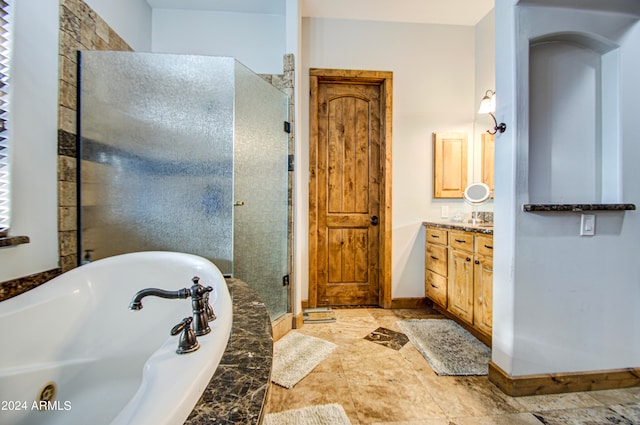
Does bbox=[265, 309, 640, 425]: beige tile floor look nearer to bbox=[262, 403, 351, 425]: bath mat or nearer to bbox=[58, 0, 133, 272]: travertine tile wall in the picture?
bbox=[262, 403, 351, 425]: bath mat

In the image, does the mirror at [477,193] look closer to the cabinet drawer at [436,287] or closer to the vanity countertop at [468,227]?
the vanity countertop at [468,227]

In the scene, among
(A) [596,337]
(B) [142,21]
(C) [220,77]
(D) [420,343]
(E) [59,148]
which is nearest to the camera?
(E) [59,148]

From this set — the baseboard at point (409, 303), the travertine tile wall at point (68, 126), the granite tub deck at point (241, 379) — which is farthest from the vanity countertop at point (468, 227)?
the travertine tile wall at point (68, 126)

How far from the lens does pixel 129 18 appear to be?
2203 mm

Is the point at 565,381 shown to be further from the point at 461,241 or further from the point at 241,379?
the point at 241,379

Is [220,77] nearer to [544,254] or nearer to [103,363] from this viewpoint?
[103,363]

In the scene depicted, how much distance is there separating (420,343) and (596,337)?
102 cm

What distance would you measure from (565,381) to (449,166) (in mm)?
1953

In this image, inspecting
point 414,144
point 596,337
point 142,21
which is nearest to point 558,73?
point 414,144

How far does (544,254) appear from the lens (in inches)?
60.2

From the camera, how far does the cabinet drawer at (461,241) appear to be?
213 cm

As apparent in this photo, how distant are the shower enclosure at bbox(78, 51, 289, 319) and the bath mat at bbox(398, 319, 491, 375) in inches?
58.8

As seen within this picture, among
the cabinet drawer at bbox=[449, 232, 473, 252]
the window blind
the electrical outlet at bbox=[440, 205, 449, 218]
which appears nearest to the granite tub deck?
the window blind

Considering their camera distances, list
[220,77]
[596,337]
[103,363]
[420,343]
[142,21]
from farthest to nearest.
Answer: [142,21], [420,343], [220,77], [596,337], [103,363]
